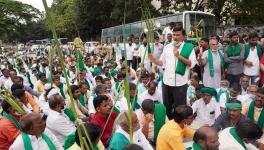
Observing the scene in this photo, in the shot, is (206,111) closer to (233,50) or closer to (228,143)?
(233,50)

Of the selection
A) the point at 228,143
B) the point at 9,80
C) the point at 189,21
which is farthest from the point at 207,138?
the point at 189,21

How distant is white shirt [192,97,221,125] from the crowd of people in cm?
1

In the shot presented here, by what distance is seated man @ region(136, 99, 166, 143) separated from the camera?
4027mm

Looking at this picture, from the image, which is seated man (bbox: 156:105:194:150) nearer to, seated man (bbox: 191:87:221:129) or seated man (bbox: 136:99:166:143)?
seated man (bbox: 136:99:166:143)

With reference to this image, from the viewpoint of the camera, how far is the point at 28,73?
30.1 ft

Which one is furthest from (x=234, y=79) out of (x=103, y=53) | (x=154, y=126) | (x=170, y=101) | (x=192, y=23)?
(x=103, y=53)

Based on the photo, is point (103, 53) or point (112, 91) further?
point (103, 53)

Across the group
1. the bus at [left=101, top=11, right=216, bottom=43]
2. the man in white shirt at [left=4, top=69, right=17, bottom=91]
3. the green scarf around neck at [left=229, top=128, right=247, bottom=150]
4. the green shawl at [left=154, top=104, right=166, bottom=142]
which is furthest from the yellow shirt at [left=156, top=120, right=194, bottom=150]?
the bus at [left=101, top=11, right=216, bottom=43]

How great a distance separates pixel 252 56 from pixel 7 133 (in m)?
4.31

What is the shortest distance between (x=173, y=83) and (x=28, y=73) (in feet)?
18.4

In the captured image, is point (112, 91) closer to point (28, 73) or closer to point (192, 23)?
point (28, 73)

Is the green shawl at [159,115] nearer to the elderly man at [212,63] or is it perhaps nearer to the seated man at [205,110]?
the seated man at [205,110]

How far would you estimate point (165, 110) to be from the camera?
421 centimetres

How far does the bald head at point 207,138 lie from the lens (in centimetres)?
290
